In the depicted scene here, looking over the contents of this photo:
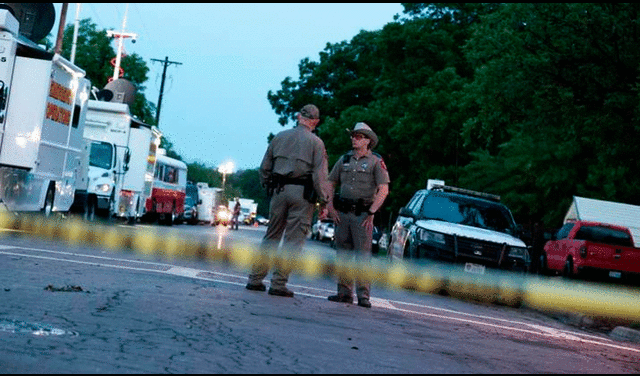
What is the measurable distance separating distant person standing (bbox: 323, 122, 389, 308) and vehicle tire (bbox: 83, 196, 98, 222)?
16878 millimetres

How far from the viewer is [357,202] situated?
12805mm

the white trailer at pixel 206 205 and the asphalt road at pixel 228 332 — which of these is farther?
the white trailer at pixel 206 205

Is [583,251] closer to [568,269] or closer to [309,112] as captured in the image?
[568,269]

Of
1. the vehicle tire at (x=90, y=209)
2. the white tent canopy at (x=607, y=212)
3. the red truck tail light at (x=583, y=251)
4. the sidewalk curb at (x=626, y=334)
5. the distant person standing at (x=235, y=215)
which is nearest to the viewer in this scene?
the sidewalk curb at (x=626, y=334)

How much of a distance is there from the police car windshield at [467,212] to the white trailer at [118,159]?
11.3 metres

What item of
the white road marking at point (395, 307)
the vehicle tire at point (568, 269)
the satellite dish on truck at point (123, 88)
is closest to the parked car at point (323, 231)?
the satellite dish on truck at point (123, 88)

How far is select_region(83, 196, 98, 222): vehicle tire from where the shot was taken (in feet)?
94.6

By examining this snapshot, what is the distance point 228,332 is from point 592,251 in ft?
70.9

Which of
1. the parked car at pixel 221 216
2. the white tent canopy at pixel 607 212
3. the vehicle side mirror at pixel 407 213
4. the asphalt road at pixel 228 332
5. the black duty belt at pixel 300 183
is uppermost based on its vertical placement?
the white tent canopy at pixel 607 212

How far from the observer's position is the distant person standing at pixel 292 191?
12.2 m

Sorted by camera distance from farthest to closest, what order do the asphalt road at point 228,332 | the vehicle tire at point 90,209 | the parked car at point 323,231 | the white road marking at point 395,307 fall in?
the parked car at point 323,231
the vehicle tire at point 90,209
the white road marking at point 395,307
the asphalt road at point 228,332

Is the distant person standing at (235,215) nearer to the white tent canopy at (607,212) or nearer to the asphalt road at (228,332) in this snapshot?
the white tent canopy at (607,212)

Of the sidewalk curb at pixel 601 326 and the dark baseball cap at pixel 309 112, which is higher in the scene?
the dark baseball cap at pixel 309 112

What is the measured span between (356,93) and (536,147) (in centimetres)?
2755
